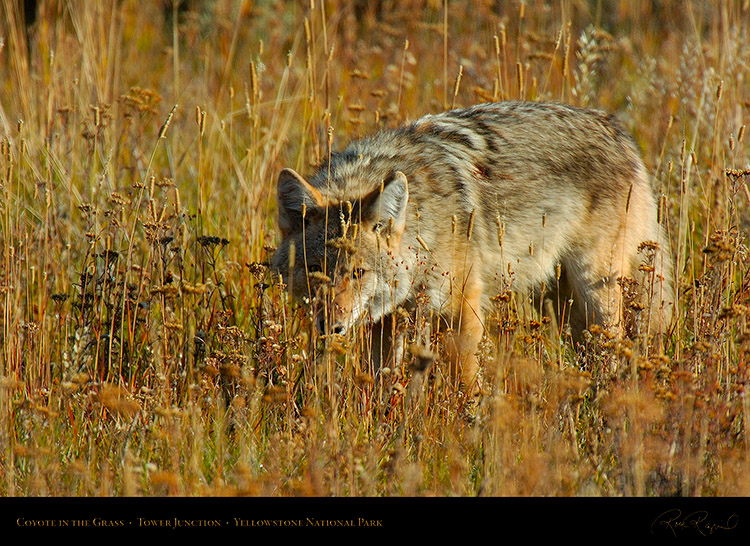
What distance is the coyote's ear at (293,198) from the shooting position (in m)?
4.33

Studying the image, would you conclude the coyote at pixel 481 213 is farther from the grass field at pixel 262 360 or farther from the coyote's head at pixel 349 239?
the grass field at pixel 262 360

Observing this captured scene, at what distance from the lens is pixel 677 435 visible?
3078mm

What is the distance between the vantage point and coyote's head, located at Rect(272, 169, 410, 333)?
411 centimetres

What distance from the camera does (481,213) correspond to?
480 cm

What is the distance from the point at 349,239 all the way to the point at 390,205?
0.32 metres

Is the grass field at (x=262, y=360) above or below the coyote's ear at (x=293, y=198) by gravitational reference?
below
